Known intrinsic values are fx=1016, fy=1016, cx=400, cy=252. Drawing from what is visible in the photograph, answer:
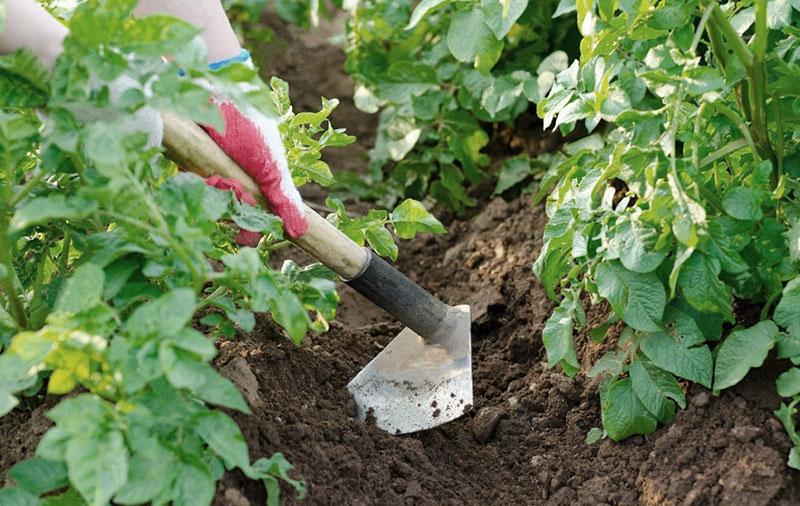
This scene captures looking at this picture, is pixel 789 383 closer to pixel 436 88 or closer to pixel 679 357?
pixel 679 357

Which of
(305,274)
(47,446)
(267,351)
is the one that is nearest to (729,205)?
(305,274)

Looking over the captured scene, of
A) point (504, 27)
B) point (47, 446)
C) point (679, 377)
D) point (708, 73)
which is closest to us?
point (47, 446)

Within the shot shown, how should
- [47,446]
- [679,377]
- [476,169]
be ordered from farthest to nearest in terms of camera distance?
[476,169]
[679,377]
[47,446]

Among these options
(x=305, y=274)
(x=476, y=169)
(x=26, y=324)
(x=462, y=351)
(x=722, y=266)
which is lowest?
(x=476, y=169)

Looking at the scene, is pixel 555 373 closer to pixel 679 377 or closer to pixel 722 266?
pixel 679 377

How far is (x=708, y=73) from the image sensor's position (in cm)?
166

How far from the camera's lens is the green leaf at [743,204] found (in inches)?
68.1

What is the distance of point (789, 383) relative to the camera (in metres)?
1.69

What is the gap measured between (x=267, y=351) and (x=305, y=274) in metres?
0.19

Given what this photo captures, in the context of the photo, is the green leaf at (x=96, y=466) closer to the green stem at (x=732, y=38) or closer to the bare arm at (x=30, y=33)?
the bare arm at (x=30, y=33)

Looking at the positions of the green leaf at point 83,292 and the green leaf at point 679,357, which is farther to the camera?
the green leaf at point 679,357

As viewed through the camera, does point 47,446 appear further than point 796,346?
No

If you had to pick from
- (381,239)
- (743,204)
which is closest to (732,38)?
(743,204)

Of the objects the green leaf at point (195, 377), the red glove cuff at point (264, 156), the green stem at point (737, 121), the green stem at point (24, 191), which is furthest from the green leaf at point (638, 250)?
the green stem at point (24, 191)
